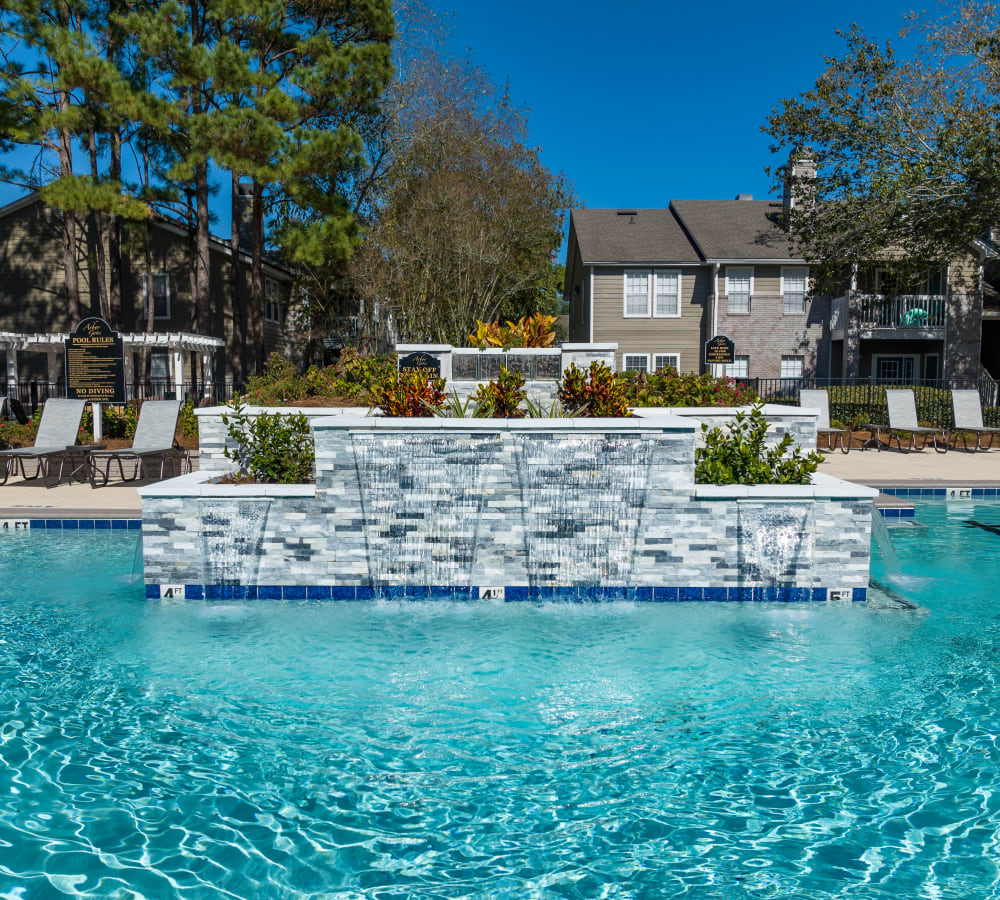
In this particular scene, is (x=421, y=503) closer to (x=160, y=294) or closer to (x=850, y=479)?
(x=850, y=479)

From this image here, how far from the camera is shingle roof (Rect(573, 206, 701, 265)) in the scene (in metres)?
27.9

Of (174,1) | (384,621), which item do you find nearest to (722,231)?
(174,1)

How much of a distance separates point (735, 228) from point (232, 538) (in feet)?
86.1

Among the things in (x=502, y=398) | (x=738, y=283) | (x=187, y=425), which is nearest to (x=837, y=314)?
(x=738, y=283)

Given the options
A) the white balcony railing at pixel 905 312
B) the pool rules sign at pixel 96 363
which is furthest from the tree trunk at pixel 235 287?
the white balcony railing at pixel 905 312

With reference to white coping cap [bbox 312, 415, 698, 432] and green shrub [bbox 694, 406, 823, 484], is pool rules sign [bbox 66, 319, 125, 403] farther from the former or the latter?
green shrub [bbox 694, 406, 823, 484]

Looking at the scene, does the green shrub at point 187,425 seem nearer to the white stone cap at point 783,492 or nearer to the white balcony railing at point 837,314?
the white stone cap at point 783,492

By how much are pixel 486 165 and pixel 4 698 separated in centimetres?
2423

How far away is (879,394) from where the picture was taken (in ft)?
73.6

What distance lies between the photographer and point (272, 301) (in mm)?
29781

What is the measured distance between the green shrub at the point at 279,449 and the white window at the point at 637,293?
70.6ft

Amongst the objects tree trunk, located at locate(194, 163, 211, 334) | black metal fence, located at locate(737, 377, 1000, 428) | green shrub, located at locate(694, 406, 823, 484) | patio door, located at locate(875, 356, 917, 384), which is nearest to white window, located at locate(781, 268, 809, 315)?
patio door, located at locate(875, 356, 917, 384)

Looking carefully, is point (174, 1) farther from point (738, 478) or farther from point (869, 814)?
point (869, 814)

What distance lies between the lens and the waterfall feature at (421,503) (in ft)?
23.3
